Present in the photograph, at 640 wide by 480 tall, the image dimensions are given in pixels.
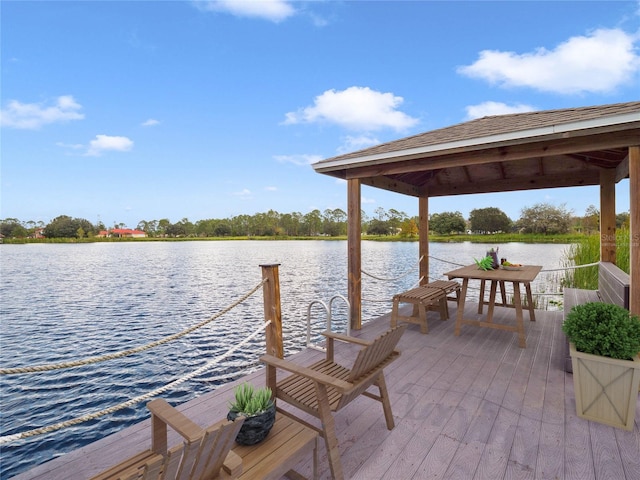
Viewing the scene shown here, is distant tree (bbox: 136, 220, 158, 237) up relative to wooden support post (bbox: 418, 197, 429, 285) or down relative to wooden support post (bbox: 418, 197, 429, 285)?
up

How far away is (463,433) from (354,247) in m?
2.95

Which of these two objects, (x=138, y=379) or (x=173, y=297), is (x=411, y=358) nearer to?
(x=138, y=379)

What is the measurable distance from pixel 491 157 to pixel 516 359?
2.37 m

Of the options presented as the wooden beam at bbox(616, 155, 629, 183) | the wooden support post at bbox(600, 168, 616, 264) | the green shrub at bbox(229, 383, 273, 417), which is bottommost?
the green shrub at bbox(229, 383, 273, 417)

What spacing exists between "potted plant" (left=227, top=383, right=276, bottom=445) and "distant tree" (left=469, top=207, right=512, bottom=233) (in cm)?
4454

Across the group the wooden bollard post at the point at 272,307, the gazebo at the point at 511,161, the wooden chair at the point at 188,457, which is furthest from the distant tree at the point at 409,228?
the wooden chair at the point at 188,457

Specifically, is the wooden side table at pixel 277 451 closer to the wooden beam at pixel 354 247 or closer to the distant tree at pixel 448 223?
the wooden beam at pixel 354 247

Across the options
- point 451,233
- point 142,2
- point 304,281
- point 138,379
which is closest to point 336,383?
point 138,379

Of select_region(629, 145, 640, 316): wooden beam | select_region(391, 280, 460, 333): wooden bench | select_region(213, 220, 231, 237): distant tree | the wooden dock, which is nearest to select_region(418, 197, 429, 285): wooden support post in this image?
select_region(391, 280, 460, 333): wooden bench

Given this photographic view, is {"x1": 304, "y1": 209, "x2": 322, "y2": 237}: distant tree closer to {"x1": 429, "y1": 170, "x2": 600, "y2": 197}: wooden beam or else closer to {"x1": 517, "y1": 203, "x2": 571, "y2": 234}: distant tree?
{"x1": 517, "y1": 203, "x2": 571, "y2": 234}: distant tree

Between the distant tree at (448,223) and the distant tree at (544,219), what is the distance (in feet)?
29.4

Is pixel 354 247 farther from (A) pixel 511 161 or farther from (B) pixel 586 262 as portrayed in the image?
(B) pixel 586 262

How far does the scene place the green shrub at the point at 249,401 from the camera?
1.53 m

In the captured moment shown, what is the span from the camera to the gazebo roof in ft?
9.95
